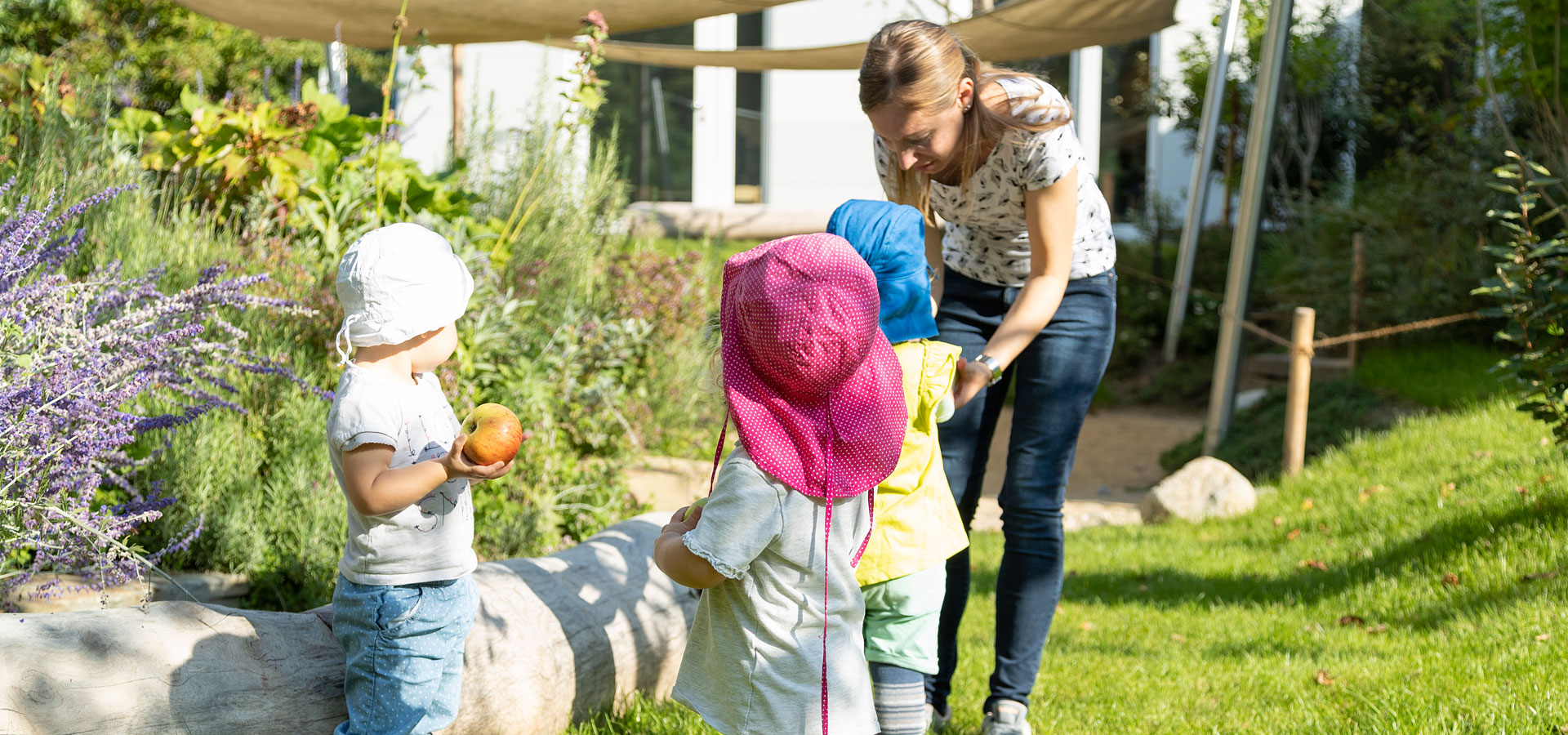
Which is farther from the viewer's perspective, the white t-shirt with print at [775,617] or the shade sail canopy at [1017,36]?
the shade sail canopy at [1017,36]

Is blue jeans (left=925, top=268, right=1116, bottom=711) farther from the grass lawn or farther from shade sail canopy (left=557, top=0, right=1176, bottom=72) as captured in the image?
shade sail canopy (left=557, top=0, right=1176, bottom=72)

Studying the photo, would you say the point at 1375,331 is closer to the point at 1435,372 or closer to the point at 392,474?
the point at 1435,372

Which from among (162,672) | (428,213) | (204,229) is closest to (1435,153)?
(428,213)

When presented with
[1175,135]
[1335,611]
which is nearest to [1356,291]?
[1175,135]

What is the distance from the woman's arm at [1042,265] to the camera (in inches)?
86.0

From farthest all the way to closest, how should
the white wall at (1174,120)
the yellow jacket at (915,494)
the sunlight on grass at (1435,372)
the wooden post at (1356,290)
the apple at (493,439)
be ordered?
the white wall at (1174,120) → the wooden post at (1356,290) → the sunlight on grass at (1435,372) → the yellow jacket at (915,494) → the apple at (493,439)

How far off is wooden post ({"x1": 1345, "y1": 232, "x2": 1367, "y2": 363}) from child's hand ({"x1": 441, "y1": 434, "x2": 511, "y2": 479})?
767cm

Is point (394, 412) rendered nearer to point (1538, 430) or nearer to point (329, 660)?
point (329, 660)

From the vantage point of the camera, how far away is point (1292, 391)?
5.80 m

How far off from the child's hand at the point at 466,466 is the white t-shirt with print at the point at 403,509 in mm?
136

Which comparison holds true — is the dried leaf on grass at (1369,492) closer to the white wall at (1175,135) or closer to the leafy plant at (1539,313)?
the leafy plant at (1539,313)

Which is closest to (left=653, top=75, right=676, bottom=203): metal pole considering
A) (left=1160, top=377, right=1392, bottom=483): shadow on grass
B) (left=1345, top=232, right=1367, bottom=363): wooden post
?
(left=1160, top=377, right=1392, bottom=483): shadow on grass

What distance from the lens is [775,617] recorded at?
1.80 meters

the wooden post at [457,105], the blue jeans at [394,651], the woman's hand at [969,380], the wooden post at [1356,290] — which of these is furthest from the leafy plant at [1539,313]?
the wooden post at [1356,290]
